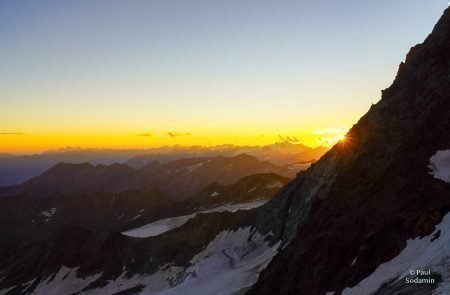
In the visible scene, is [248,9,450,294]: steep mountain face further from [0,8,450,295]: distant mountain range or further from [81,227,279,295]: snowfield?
[81,227,279,295]: snowfield

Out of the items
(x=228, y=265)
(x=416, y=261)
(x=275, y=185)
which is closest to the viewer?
(x=416, y=261)

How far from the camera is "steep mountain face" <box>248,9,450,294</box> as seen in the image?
33.8 meters

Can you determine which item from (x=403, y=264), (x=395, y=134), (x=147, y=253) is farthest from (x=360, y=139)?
(x=147, y=253)

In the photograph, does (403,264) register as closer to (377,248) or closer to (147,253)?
(377,248)

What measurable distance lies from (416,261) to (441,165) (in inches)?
603

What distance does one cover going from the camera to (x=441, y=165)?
4353cm

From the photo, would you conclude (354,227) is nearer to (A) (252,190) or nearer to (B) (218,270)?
(B) (218,270)

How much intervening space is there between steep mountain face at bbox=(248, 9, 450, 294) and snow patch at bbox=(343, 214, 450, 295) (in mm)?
94

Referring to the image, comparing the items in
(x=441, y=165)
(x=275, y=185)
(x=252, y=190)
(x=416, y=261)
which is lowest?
(x=252, y=190)

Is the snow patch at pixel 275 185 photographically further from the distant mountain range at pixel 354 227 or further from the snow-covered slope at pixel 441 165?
the snow-covered slope at pixel 441 165

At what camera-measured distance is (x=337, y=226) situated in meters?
47.8

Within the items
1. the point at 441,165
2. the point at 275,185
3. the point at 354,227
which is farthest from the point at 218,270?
the point at 275,185

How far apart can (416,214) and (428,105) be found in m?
20.0

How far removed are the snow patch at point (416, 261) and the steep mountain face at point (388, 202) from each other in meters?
0.09
